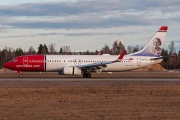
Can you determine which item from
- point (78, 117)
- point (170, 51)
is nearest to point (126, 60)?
point (78, 117)

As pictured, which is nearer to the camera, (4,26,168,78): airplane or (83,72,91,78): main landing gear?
(4,26,168,78): airplane

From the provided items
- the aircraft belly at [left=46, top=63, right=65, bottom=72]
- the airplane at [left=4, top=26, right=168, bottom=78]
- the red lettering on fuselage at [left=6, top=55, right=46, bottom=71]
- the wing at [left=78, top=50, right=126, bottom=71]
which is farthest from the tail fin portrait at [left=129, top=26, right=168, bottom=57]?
the red lettering on fuselage at [left=6, top=55, right=46, bottom=71]

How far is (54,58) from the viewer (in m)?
49.6

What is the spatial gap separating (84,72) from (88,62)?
1.43 metres

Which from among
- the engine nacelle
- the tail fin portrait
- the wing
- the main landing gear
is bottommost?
the main landing gear

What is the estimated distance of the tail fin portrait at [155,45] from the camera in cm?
5338

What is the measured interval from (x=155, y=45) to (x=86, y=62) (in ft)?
31.2

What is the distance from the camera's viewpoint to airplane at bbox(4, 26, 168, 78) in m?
48.7

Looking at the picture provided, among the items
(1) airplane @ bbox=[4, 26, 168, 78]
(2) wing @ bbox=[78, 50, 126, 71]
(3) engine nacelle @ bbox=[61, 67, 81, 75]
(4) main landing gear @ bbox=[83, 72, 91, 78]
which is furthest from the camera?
(4) main landing gear @ bbox=[83, 72, 91, 78]

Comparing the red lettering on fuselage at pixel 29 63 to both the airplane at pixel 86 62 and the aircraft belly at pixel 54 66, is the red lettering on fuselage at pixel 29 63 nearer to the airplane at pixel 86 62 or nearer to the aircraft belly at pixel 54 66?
the airplane at pixel 86 62

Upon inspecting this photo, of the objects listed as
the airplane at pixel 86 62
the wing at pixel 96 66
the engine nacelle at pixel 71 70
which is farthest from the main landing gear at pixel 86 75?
the engine nacelle at pixel 71 70

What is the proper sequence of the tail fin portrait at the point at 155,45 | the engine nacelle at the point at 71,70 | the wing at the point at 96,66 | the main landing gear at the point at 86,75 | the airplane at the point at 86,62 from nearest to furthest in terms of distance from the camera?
the engine nacelle at the point at 71,70 < the airplane at the point at 86,62 < the wing at the point at 96,66 < the main landing gear at the point at 86,75 < the tail fin portrait at the point at 155,45

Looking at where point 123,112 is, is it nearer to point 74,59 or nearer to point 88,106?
point 88,106

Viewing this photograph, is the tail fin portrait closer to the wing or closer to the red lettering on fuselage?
the wing
